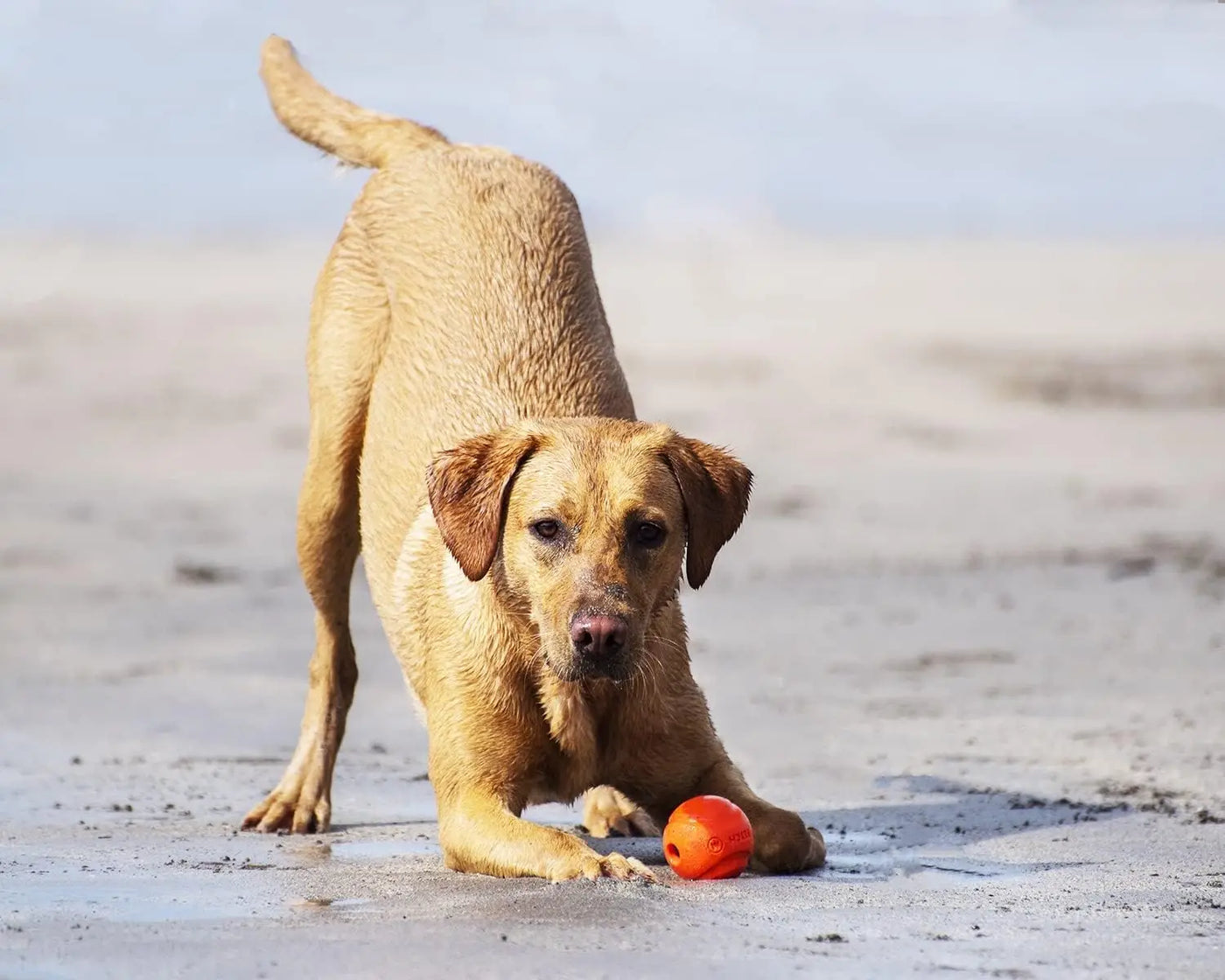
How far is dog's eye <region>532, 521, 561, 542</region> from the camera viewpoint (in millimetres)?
5656

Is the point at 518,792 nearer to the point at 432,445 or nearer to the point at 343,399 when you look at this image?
the point at 432,445

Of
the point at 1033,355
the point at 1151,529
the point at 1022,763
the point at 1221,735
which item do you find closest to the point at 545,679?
the point at 1022,763

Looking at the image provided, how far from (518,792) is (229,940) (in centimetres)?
150

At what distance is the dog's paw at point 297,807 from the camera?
7.01 metres

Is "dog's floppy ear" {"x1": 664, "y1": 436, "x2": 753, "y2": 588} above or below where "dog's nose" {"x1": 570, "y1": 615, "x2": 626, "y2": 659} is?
above

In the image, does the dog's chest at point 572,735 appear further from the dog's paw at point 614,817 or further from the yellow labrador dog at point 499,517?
the dog's paw at point 614,817

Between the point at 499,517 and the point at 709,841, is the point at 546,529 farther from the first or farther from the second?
the point at 709,841

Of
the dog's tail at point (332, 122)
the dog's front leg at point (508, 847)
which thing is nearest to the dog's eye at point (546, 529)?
the dog's front leg at point (508, 847)

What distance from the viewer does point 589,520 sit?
18.4 feet

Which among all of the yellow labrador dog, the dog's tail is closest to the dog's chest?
the yellow labrador dog

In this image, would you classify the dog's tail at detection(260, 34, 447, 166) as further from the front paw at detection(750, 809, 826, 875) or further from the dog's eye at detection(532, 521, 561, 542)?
the front paw at detection(750, 809, 826, 875)

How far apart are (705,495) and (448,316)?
5.33ft

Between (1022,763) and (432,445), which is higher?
(432,445)

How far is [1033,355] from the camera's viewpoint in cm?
1881
